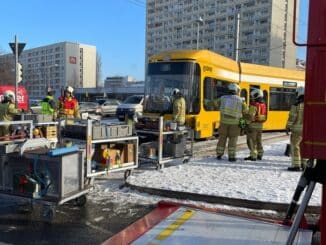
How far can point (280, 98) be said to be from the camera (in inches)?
853

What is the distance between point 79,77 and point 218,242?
11145 cm

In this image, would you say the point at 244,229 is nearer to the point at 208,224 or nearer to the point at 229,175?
the point at 208,224

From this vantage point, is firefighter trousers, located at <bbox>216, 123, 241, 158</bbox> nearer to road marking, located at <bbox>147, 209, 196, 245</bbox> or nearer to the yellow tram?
the yellow tram

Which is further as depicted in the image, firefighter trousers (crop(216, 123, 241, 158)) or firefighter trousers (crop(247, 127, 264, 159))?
firefighter trousers (crop(247, 127, 264, 159))

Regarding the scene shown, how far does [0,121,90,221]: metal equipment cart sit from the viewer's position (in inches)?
243

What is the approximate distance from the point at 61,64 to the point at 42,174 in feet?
350

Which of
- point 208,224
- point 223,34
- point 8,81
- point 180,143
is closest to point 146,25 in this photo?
point 223,34

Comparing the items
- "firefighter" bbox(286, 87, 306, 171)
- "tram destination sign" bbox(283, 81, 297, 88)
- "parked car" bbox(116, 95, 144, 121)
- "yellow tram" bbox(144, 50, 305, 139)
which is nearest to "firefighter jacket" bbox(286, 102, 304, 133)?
"firefighter" bbox(286, 87, 306, 171)

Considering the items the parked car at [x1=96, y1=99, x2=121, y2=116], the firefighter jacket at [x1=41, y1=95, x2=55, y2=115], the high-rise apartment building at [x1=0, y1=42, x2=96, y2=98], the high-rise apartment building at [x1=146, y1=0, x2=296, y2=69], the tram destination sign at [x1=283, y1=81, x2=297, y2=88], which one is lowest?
the parked car at [x1=96, y1=99, x2=121, y2=116]

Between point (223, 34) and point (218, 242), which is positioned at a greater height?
point (223, 34)

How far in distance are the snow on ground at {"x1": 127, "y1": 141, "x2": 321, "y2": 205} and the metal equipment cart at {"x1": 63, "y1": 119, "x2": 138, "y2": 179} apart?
492 mm

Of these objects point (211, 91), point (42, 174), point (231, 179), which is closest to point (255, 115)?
point (231, 179)

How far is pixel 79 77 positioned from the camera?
11231 centimetres

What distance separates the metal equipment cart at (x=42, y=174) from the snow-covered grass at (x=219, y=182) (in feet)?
3.96
